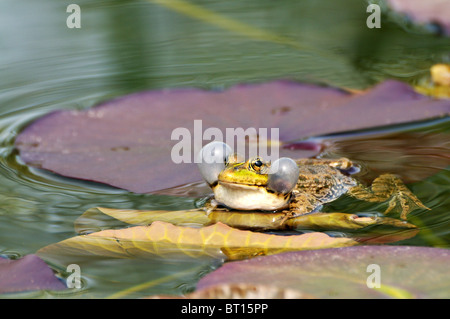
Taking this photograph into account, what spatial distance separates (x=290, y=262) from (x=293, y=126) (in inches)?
52.6

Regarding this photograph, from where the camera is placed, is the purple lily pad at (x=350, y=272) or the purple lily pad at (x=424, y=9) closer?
the purple lily pad at (x=350, y=272)

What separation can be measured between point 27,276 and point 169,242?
42cm

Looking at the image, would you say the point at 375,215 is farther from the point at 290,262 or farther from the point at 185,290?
the point at 185,290

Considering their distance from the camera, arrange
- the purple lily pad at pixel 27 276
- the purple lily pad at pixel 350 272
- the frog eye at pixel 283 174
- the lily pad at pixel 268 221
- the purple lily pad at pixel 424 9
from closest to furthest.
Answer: the purple lily pad at pixel 350 272
the purple lily pad at pixel 27 276
the lily pad at pixel 268 221
the frog eye at pixel 283 174
the purple lily pad at pixel 424 9

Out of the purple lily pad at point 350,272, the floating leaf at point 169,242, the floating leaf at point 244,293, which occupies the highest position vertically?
the floating leaf at point 169,242

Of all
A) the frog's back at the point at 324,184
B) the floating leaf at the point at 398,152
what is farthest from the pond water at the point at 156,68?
the frog's back at the point at 324,184

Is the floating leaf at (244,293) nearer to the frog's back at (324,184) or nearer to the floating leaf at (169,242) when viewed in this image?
the floating leaf at (169,242)

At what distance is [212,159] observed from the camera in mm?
2221

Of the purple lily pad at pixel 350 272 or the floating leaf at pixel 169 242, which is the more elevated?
the floating leaf at pixel 169 242

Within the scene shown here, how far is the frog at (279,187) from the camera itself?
2.21 meters

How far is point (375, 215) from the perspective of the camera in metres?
2.11

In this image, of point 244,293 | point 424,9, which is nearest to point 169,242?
point 244,293

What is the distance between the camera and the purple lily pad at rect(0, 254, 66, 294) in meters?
1.61
